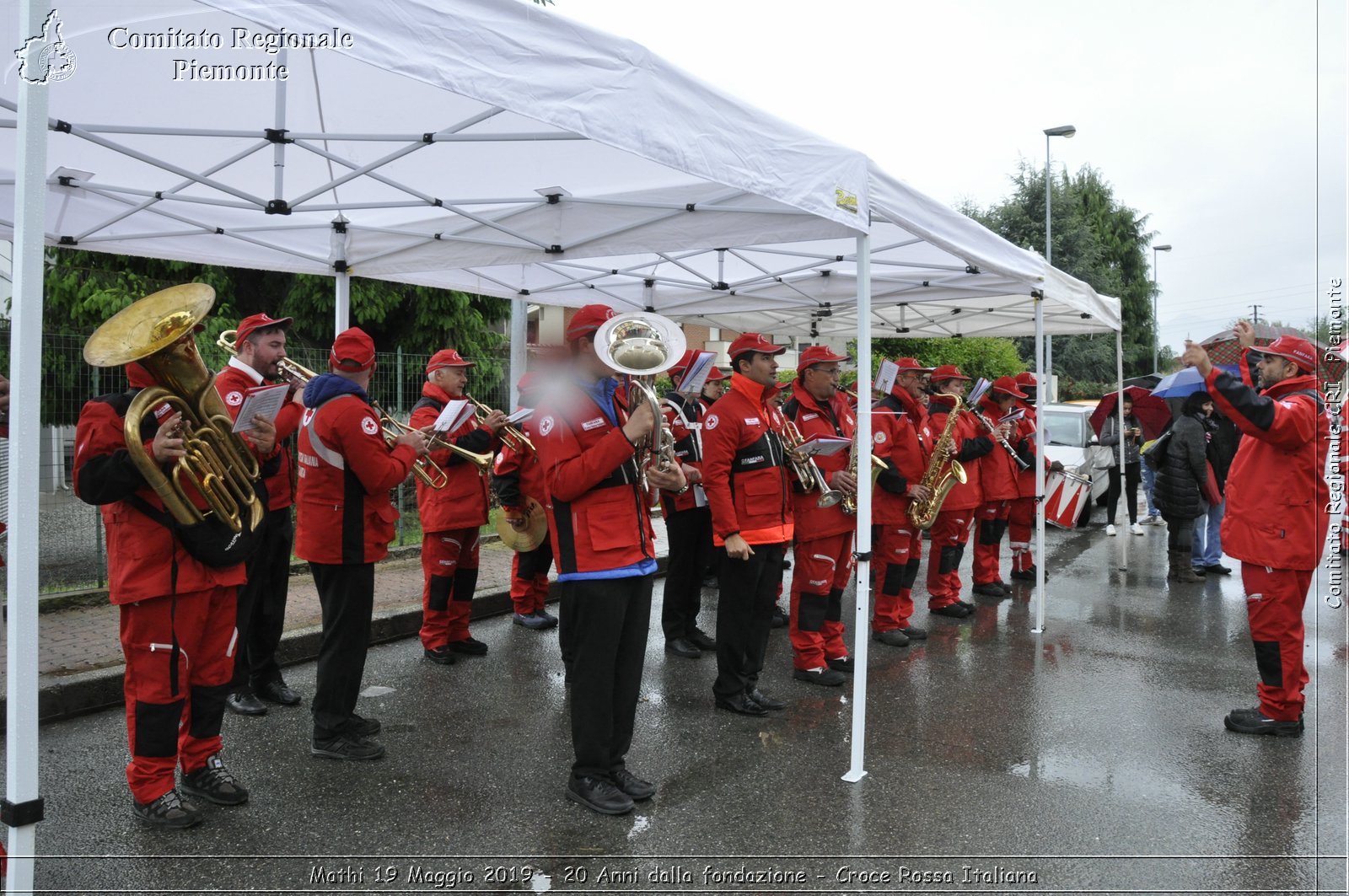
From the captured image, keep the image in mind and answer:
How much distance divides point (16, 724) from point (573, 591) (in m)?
1.92

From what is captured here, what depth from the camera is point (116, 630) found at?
608 centimetres

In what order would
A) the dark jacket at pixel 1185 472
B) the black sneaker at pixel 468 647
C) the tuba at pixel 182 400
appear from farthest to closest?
1. the dark jacket at pixel 1185 472
2. the black sneaker at pixel 468 647
3. the tuba at pixel 182 400

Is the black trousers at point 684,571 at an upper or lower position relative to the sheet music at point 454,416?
lower

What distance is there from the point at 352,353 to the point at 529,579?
304cm

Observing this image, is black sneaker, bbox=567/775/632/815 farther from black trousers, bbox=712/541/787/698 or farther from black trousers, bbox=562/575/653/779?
black trousers, bbox=712/541/787/698

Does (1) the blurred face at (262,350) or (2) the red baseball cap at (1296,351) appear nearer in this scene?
(1) the blurred face at (262,350)

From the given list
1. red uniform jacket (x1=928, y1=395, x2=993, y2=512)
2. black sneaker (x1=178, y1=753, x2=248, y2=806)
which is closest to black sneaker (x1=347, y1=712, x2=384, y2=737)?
black sneaker (x1=178, y1=753, x2=248, y2=806)

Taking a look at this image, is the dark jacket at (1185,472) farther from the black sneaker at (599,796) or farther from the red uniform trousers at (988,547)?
the black sneaker at (599,796)

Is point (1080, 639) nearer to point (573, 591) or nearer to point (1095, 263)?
point (573, 591)

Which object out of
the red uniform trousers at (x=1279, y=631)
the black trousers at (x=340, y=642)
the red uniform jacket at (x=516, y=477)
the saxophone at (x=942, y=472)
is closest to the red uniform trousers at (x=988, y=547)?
the saxophone at (x=942, y=472)

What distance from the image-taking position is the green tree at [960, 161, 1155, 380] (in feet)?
113

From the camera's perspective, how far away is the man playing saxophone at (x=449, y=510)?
5.86 metres

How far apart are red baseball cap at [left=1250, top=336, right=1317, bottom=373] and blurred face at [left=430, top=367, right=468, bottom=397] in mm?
4542

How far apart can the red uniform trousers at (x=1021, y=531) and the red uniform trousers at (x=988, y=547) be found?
37cm
